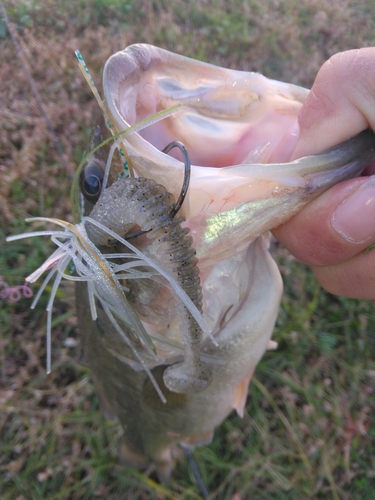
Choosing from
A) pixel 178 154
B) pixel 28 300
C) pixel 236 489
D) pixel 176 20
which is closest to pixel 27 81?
pixel 176 20

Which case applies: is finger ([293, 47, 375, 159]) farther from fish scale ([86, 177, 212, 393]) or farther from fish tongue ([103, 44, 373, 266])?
fish scale ([86, 177, 212, 393])

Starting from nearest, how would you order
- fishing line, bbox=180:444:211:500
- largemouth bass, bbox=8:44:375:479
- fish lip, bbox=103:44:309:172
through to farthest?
1. largemouth bass, bbox=8:44:375:479
2. fish lip, bbox=103:44:309:172
3. fishing line, bbox=180:444:211:500

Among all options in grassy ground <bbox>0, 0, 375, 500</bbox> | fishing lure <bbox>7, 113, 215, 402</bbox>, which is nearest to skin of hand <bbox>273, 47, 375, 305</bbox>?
fishing lure <bbox>7, 113, 215, 402</bbox>

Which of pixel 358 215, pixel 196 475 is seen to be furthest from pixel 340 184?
pixel 196 475

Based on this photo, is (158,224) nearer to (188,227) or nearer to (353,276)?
(188,227)

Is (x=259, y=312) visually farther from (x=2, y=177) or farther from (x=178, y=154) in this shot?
(x=2, y=177)

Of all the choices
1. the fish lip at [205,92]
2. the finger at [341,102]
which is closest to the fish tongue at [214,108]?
the fish lip at [205,92]
